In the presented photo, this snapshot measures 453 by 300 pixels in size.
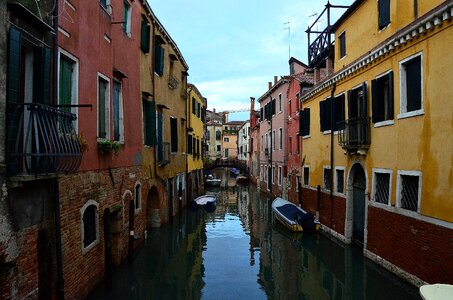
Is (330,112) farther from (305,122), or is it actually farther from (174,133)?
(174,133)

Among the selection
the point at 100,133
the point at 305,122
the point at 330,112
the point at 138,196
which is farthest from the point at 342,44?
the point at 100,133

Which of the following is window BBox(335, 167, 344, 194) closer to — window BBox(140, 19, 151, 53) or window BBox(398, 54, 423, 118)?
window BBox(398, 54, 423, 118)

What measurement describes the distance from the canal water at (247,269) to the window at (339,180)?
1.94 meters

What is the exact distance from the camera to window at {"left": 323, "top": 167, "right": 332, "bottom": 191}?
600 inches

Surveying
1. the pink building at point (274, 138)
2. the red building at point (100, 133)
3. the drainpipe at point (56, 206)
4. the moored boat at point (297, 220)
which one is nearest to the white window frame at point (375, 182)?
the moored boat at point (297, 220)

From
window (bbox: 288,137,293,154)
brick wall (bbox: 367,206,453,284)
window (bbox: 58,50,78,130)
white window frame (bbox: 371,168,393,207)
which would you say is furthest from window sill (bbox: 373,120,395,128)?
window (bbox: 288,137,293,154)

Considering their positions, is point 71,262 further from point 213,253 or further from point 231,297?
point 213,253

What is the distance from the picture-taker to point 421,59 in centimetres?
880

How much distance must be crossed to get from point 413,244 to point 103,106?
797cm

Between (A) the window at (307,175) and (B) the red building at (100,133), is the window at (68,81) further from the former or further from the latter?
(A) the window at (307,175)

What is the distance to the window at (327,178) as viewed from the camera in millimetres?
15231

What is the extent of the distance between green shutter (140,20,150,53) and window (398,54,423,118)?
786 centimetres

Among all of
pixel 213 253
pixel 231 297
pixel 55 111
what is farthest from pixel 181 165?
pixel 55 111

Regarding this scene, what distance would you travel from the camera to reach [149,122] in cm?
→ 1293
